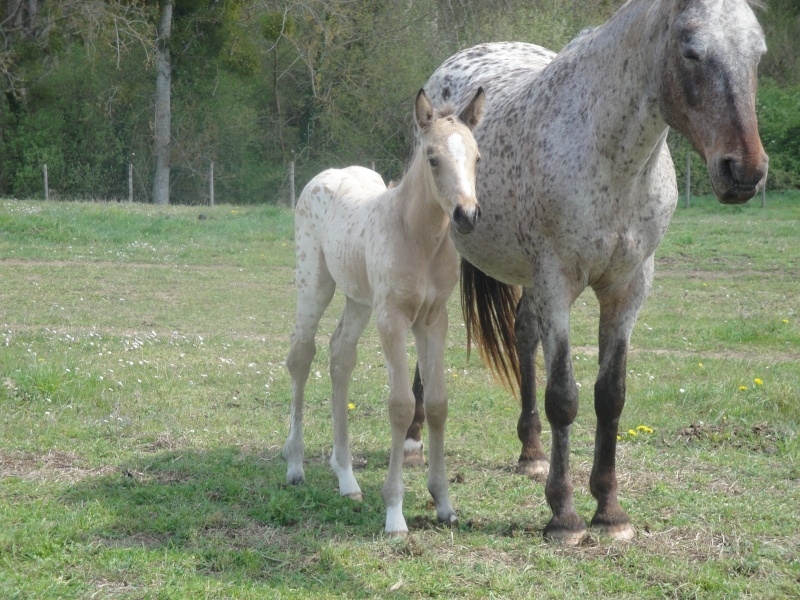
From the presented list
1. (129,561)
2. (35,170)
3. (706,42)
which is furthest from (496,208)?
(35,170)

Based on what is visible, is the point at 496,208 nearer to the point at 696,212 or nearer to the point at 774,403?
the point at 774,403

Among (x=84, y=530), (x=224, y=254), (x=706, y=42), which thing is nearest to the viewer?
(x=706, y=42)

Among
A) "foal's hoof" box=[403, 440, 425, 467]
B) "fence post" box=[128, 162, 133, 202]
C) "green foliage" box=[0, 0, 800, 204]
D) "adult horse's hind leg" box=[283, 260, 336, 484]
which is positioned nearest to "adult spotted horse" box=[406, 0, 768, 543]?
"adult horse's hind leg" box=[283, 260, 336, 484]

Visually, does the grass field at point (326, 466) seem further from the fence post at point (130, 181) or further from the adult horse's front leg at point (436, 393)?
the fence post at point (130, 181)

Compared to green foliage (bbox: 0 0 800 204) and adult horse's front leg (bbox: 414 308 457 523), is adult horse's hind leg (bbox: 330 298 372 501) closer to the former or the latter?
adult horse's front leg (bbox: 414 308 457 523)

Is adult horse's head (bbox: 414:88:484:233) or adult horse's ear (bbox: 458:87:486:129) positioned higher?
adult horse's ear (bbox: 458:87:486:129)

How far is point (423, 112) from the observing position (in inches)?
165

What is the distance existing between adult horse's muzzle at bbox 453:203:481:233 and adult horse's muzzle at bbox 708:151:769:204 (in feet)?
3.05

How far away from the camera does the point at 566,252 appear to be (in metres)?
4.20

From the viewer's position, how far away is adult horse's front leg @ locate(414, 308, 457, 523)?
14.5 feet

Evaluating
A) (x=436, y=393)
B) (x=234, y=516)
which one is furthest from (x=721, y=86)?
(x=234, y=516)

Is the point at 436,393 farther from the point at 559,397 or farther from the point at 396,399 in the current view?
the point at 559,397

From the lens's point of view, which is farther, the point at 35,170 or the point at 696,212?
the point at 35,170

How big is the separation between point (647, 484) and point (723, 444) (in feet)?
3.12
